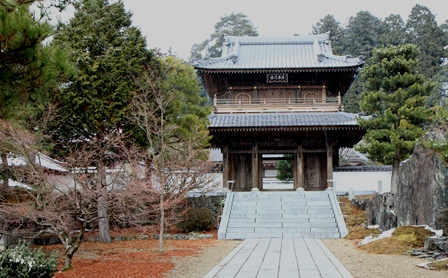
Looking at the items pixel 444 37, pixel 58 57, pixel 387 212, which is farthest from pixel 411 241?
pixel 444 37

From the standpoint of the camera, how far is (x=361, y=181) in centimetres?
2466

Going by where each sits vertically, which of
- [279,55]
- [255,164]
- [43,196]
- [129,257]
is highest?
[279,55]

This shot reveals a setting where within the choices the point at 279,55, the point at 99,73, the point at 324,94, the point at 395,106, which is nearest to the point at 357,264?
the point at 99,73

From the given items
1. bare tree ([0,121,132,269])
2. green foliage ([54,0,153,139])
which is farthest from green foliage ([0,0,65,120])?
green foliage ([54,0,153,139])

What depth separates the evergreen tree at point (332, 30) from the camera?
187ft

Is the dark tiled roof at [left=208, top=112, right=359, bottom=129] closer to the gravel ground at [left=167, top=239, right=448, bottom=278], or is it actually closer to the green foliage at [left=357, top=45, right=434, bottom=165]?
the green foliage at [left=357, top=45, right=434, bottom=165]

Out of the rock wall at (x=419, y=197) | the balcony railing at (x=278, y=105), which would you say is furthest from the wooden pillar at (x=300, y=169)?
the rock wall at (x=419, y=197)

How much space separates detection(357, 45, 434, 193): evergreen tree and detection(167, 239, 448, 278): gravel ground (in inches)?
339

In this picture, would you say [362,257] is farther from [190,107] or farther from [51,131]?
[190,107]

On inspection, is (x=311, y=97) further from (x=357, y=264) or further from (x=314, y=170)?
(x=357, y=264)

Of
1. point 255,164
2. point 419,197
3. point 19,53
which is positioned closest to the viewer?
point 19,53

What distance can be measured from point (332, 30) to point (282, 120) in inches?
1585

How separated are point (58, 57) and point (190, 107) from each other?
64.6ft

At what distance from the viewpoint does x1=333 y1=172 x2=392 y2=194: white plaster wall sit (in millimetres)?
24406
